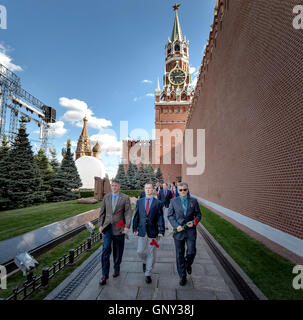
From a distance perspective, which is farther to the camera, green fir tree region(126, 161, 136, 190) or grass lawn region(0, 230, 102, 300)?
green fir tree region(126, 161, 136, 190)

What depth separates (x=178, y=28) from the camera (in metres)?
59.4

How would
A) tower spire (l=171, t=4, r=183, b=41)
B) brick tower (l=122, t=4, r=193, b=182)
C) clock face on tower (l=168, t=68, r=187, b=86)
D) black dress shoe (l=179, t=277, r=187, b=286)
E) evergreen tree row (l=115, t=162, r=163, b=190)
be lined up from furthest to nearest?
tower spire (l=171, t=4, r=183, b=41) < clock face on tower (l=168, t=68, r=187, b=86) < brick tower (l=122, t=4, r=193, b=182) < evergreen tree row (l=115, t=162, r=163, b=190) < black dress shoe (l=179, t=277, r=187, b=286)

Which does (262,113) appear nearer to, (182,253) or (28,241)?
(182,253)

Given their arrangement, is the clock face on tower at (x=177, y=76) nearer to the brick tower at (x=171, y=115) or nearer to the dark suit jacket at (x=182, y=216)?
the brick tower at (x=171, y=115)

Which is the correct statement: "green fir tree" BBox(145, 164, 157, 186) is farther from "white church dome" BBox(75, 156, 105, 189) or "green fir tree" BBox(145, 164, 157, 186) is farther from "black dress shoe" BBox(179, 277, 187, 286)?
"black dress shoe" BBox(179, 277, 187, 286)

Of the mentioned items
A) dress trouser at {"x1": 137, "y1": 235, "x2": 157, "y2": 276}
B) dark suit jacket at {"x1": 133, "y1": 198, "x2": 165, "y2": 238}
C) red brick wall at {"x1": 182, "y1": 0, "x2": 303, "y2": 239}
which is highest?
red brick wall at {"x1": 182, "y1": 0, "x2": 303, "y2": 239}

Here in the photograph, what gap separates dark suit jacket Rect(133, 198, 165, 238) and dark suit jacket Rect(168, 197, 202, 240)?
0.29 meters

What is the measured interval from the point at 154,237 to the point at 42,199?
58.6ft

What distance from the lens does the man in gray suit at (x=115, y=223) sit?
134 inches

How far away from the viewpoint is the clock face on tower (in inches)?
2082

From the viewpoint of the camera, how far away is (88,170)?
128ft

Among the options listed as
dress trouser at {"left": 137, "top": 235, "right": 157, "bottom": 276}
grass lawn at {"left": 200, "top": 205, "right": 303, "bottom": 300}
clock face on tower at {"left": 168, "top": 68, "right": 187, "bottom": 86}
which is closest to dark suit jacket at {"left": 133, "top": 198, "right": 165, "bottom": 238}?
dress trouser at {"left": 137, "top": 235, "right": 157, "bottom": 276}
